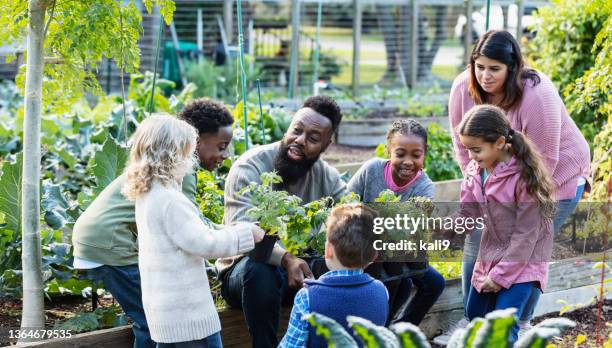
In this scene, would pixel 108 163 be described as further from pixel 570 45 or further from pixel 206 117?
pixel 570 45

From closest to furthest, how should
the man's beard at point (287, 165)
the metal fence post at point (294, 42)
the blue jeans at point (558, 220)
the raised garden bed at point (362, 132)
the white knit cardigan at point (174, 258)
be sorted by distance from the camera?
the white knit cardigan at point (174, 258) < the blue jeans at point (558, 220) < the man's beard at point (287, 165) < the raised garden bed at point (362, 132) < the metal fence post at point (294, 42)

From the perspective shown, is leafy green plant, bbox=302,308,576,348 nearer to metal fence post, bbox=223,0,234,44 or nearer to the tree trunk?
the tree trunk

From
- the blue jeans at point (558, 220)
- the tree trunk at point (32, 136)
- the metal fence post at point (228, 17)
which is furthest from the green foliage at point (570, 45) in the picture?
the metal fence post at point (228, 17)

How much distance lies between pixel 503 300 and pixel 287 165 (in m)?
1.22

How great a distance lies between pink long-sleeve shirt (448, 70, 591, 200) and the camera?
459 cm

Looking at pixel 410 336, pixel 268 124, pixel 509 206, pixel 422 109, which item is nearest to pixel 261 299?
pixel 509 206

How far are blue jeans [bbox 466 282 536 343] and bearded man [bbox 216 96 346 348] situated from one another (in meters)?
0.83

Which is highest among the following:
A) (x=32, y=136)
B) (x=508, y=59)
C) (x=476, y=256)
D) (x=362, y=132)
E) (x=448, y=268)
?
(x=508, y=59)

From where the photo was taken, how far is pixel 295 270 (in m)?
4.24

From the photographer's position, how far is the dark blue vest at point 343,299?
11.6 feet

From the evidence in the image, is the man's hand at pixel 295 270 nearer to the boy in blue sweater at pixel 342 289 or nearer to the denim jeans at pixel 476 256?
the boy in blue sweater at pixel 342 289

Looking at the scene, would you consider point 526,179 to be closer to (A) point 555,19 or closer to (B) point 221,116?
(B) point 221,116

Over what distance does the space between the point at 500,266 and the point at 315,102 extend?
4.08 ft

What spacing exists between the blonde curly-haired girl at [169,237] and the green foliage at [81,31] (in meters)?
0.88
